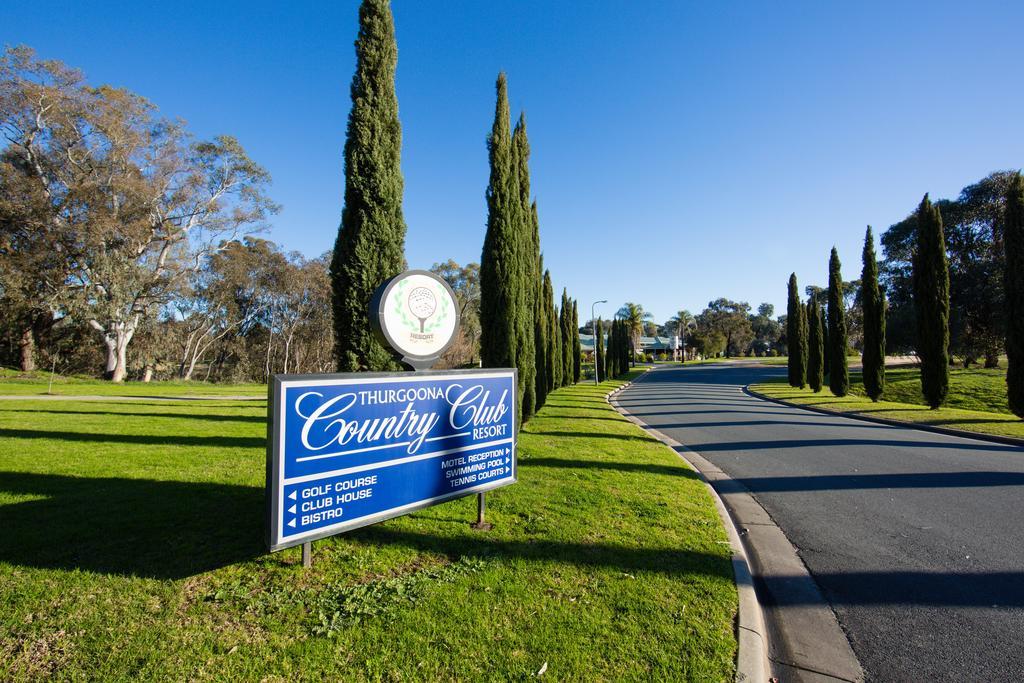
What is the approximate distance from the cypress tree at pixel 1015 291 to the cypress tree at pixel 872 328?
6.46 m

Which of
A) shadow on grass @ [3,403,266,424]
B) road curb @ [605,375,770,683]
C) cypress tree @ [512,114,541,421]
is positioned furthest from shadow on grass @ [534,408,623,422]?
road curb @ [605,375,770,683]

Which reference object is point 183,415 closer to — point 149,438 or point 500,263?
point 149,438

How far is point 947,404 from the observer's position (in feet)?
64.3

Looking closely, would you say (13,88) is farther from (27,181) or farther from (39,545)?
(39,545)

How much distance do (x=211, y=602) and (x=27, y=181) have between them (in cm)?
3514

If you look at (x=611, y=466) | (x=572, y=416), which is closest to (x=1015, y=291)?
(x=572, y=416)

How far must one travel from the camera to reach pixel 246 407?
54.7 ft

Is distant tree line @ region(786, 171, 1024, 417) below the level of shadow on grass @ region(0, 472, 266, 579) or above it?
above

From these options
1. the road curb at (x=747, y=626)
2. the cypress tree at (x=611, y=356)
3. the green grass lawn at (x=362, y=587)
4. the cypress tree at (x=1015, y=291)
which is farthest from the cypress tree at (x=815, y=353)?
the road curb at (x=747, y=626)

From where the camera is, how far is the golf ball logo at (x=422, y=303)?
4602 mm

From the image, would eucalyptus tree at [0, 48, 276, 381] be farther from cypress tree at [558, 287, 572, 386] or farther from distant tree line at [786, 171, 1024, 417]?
distant tree line at [786, 171, 1024, 417]

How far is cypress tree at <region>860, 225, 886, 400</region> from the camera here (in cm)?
2067

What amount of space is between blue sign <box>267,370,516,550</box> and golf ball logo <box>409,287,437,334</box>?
2.07 feet

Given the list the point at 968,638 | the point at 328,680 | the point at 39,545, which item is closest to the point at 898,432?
the point at 968,638
